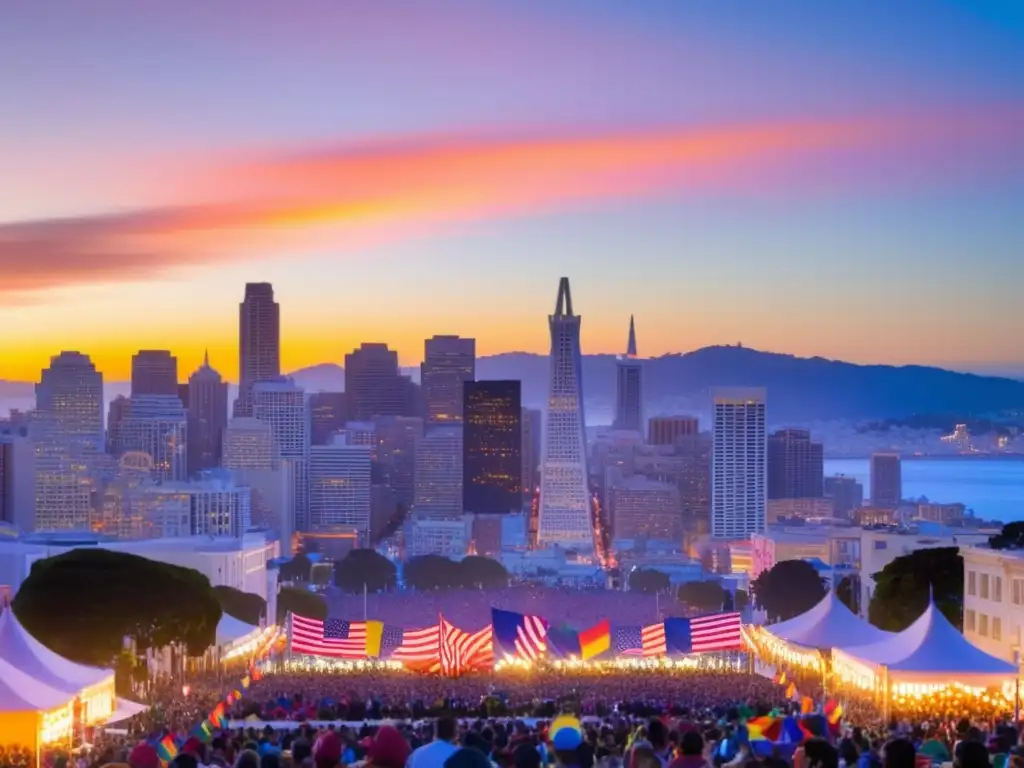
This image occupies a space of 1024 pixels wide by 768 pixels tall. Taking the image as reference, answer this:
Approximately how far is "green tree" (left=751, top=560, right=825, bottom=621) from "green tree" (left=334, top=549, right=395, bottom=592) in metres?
57.6

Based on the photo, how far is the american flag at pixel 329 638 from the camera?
179 feet

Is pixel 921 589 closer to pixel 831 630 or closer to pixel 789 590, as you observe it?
pixel 831 630

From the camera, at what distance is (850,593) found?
9619 centimetres

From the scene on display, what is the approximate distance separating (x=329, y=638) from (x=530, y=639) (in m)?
6.03

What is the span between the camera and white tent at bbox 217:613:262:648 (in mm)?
65875

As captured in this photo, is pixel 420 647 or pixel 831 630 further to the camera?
pixel 420 647

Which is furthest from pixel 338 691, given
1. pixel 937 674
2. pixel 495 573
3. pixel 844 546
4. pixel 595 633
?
pixel 495 573

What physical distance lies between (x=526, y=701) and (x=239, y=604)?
5675 centimetres

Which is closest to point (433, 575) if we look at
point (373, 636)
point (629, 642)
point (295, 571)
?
point (295, 571)

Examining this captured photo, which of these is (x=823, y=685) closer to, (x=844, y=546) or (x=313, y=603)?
(x=313, y=603)

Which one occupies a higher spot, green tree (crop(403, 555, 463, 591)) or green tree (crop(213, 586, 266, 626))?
green tree (crop(213, 586, 266, 626))

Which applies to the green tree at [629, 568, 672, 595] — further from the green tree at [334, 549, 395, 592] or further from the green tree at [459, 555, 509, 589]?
the green tree at [334, 549, 395, 592]

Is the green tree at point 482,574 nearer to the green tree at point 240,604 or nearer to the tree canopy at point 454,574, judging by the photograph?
the tree canopy at point 454,574

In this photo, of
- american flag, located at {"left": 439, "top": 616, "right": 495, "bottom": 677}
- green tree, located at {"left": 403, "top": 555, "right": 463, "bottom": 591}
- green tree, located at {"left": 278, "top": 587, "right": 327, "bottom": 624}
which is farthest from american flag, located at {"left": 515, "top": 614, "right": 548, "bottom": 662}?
green tree, located at {"left": 403, "top": 555, "right": 463, "bottom": 591}
